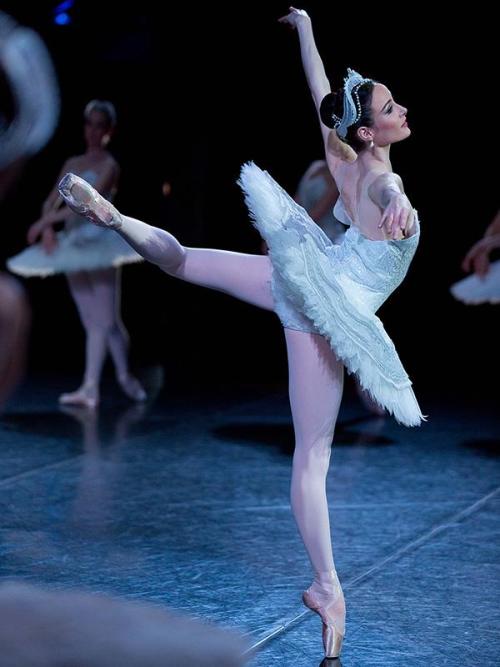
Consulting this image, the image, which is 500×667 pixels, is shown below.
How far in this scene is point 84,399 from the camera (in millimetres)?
6551

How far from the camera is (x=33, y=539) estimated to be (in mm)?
3881

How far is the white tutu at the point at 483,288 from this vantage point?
18.3ft

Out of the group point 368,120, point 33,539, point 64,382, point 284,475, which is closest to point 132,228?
point 368,120

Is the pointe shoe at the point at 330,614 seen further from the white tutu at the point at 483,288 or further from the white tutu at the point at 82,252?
the white tutu at the point at 82,252

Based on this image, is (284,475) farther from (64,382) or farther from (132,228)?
(64,382)

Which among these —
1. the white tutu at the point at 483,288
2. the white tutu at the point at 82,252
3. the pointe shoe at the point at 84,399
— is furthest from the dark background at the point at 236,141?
the white tutu at the point at 483,288

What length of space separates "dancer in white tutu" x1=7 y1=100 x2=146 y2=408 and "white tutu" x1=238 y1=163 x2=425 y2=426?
10.9ft

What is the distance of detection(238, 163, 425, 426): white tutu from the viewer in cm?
281

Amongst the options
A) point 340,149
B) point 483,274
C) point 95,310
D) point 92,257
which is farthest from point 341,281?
point 95,310

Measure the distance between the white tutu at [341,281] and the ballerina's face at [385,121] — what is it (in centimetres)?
25

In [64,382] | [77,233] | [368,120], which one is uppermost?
[368,120]

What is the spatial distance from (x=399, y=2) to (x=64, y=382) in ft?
12.6

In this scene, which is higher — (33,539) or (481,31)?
(481,31)

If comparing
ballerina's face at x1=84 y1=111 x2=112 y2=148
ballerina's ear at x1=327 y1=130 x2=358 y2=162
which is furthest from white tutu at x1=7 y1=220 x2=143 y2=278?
ballerina's ear at x1=327 y1=130 x2=358 y2=162
